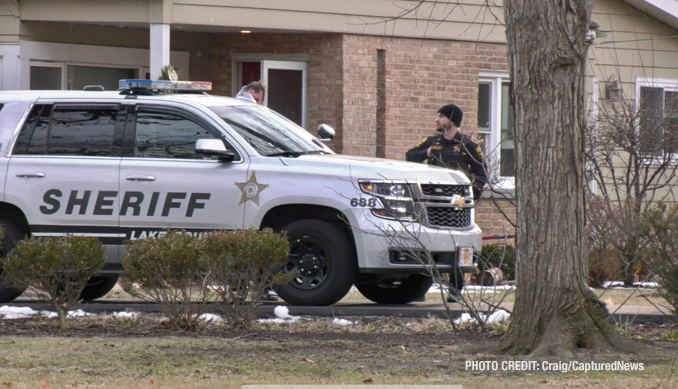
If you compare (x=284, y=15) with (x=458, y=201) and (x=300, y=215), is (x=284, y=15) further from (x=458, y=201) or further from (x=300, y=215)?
(x=458, y=201)

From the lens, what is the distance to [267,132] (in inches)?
405

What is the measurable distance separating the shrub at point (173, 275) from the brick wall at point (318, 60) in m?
7.32

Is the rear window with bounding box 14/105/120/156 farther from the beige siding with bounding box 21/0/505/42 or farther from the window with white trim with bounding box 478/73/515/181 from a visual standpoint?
the window with white trim with bounding box 478/73/515/181

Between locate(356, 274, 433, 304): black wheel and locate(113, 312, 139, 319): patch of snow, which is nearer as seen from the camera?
locate(113, 312, 139, 319): patch of snow

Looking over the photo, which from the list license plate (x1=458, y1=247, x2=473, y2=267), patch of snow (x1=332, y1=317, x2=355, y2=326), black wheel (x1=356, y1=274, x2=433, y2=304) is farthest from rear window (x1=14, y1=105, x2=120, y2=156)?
license plate (x1=458, y1=247, x2=473, y2=267)

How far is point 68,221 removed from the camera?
10.0m

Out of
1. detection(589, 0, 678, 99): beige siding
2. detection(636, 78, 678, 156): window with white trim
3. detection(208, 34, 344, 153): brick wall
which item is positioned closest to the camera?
detection(636, 78, 678, 156): window with white trim

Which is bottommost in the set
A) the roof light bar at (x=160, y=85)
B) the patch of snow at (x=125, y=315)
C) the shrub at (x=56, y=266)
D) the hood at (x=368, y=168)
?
the patch of snow at (x=125, y=315)

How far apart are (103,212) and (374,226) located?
2456mm

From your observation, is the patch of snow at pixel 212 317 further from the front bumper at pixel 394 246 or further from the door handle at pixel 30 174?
the door handle at pixel 30 174

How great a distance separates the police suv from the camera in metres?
9.59

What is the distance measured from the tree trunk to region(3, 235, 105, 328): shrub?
3471mm

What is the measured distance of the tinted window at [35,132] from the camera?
10250 millimetres

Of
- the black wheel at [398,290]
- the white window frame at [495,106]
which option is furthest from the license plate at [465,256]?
the white window frame at [495,106]
